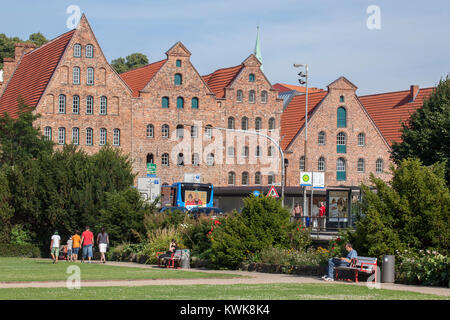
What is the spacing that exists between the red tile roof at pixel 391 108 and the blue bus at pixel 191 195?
3418 cm

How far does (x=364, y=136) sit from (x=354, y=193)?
40.6m

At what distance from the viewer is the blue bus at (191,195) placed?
61.2 meters

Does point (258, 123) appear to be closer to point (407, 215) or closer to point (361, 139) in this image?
point (361, 139)

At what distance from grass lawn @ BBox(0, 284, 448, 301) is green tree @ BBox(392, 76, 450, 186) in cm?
3075

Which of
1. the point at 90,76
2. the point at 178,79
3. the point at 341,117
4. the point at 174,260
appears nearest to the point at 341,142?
the point at 341,117

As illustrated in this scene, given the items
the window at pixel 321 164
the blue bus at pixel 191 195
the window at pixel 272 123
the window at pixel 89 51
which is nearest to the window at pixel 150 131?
the window at pixel 89 51

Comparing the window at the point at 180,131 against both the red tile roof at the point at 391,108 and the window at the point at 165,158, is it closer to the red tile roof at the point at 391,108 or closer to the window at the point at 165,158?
the window at the point at 165,158

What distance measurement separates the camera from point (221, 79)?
8319 cm

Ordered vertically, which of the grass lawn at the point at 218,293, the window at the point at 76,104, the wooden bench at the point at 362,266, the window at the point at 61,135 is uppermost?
the window at the point at 76,104

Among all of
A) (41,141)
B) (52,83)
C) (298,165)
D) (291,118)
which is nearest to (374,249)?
(41,141)

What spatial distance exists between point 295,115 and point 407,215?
202ft

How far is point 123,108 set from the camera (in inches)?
2992
